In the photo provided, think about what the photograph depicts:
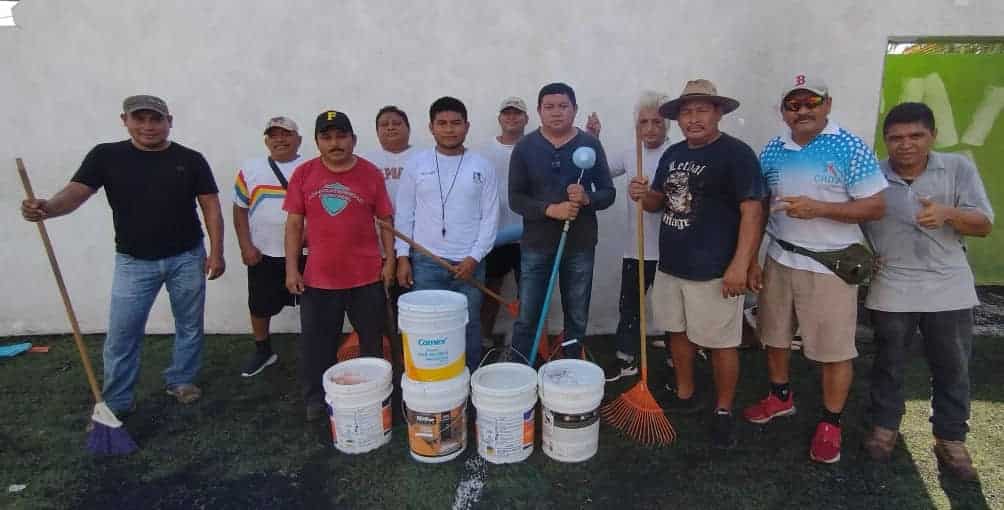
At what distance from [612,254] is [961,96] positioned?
10.9ft

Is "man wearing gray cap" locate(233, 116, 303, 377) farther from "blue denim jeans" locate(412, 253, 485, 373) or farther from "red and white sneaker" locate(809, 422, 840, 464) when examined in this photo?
"red and white sneaker" locate(809, 422, 840, 464)

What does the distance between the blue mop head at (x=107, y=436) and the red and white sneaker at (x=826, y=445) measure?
137 inches

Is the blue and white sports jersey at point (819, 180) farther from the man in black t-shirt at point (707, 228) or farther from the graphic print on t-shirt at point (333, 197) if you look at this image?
the graphic print on t-shirt at point (333, 197)

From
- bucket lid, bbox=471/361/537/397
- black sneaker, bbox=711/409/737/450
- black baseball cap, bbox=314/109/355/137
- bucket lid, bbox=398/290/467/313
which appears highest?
black baseball cap, bbox=314/109/355/137

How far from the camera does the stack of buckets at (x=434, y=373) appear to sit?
2504 millimetres

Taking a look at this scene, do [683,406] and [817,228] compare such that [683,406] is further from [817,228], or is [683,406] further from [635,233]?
[817,228]

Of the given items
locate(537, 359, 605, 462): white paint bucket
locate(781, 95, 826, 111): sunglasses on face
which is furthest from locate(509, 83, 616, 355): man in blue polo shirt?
locate(781, 95, 826, 111): sunglasses on face

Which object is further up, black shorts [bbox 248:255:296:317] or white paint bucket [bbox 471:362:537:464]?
black shorts [bbox 248:255:296:317]

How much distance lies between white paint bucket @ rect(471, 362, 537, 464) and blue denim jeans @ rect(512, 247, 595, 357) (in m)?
0.52

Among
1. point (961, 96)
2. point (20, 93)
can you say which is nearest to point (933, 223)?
point (961, 96)

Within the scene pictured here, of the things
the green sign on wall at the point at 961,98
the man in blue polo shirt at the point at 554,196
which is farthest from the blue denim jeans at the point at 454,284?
the green sign on wall at the point at 961,98

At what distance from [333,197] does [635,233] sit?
1.92 metres

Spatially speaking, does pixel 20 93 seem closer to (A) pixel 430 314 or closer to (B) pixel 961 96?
(A) pixel 430 314

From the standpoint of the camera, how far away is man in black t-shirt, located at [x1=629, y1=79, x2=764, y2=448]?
8.40 feet
